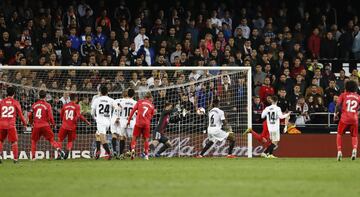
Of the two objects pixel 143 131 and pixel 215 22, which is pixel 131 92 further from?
pixel 215 22

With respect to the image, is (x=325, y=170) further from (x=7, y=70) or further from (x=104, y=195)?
(x=7, y=70)

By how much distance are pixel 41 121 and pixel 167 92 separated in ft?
14.9

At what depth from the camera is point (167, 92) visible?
2694 cm

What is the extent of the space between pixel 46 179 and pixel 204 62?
13166 millimetres

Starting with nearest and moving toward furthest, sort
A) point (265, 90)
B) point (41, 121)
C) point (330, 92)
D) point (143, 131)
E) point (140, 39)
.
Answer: point (41, 121), point (143, 131), point (265, 90), point (330, 92), point (140, 39)

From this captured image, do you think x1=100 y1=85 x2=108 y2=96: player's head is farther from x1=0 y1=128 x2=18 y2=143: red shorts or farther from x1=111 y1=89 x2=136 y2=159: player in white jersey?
x1=0 y1=128 x2=18 y2=143: red shorts

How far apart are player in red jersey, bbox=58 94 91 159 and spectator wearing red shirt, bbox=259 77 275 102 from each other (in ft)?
20.3

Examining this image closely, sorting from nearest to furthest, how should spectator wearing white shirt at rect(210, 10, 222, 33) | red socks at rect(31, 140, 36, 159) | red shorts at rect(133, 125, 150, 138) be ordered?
red socks at rect(31, 140, 36, 159) < red shorts at rect(133, 125, 150, 138) < spectator wearing white shirt at rect(210, 10, 222, 33)

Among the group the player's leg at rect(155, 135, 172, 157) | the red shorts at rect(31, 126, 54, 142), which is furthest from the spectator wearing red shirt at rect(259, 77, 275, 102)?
the red shorts at rect(31, 126, 54, 142)

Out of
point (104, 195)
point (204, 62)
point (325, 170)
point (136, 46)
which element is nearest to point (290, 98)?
point (204, 62)

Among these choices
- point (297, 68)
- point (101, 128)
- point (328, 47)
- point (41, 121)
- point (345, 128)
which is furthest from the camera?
point (328, 47)

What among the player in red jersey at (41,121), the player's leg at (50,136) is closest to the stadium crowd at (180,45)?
the player in red jersey at (41,121)

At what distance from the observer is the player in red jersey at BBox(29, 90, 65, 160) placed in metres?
23.7

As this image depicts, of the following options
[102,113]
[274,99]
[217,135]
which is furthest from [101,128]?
[274,99]
